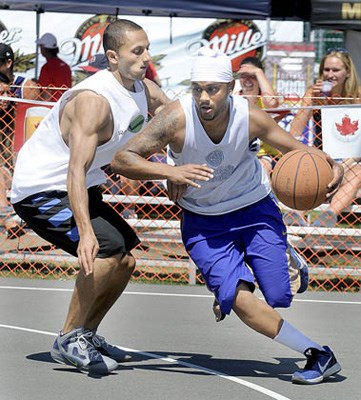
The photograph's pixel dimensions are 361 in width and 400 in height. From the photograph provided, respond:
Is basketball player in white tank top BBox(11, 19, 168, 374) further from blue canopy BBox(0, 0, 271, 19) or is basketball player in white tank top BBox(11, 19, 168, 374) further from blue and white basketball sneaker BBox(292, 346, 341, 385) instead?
blue canopy BBox(0, 0, 271, 19)

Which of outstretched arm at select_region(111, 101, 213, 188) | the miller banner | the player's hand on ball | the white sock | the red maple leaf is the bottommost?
the white sock

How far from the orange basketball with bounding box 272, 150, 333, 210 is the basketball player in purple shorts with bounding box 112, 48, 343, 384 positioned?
0.09 meters

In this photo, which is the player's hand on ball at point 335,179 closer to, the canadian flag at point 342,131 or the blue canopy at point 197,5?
the canadian flag at point 342,131

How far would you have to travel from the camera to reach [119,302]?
930 centimetres

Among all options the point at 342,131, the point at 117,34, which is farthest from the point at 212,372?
the point at 342,131

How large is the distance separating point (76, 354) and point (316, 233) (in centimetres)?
472

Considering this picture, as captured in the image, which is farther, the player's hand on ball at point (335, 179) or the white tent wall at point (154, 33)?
the white tent wall at point (154, 33)

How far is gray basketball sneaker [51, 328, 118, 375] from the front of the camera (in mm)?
6457

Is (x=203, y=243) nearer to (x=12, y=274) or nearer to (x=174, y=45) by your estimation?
(x=12, y=274)

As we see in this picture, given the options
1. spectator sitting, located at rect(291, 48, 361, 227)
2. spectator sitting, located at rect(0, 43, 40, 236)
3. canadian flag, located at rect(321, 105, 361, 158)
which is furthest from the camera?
spectator sitting, located at rect(0, 43, 40, 236)

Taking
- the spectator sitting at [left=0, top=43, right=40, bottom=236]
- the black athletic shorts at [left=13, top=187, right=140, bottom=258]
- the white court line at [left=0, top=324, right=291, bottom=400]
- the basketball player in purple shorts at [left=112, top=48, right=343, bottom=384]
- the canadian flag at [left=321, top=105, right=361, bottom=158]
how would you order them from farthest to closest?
the spectator sitting at [left=0, top=43, right=40, bottom=236] < the canadian flag at [left=321, top=105, right=361, bottom=158] < the black athletic shorts at [left=13, top=187, right=140, bottom=258] < the basketball player in purple shorts at [left=112, top=48, right=343, bottom=384] < the white court line at [left=0, top=324, right=291, bottom=400]

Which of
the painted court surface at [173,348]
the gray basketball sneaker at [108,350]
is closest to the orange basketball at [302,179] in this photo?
the painted court surface at [173,348]

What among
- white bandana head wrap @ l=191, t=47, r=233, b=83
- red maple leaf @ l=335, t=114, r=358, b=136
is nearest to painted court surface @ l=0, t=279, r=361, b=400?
red maple leaf @ l=335, t=114, r=358, b=136

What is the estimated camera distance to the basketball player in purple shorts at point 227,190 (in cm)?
612
